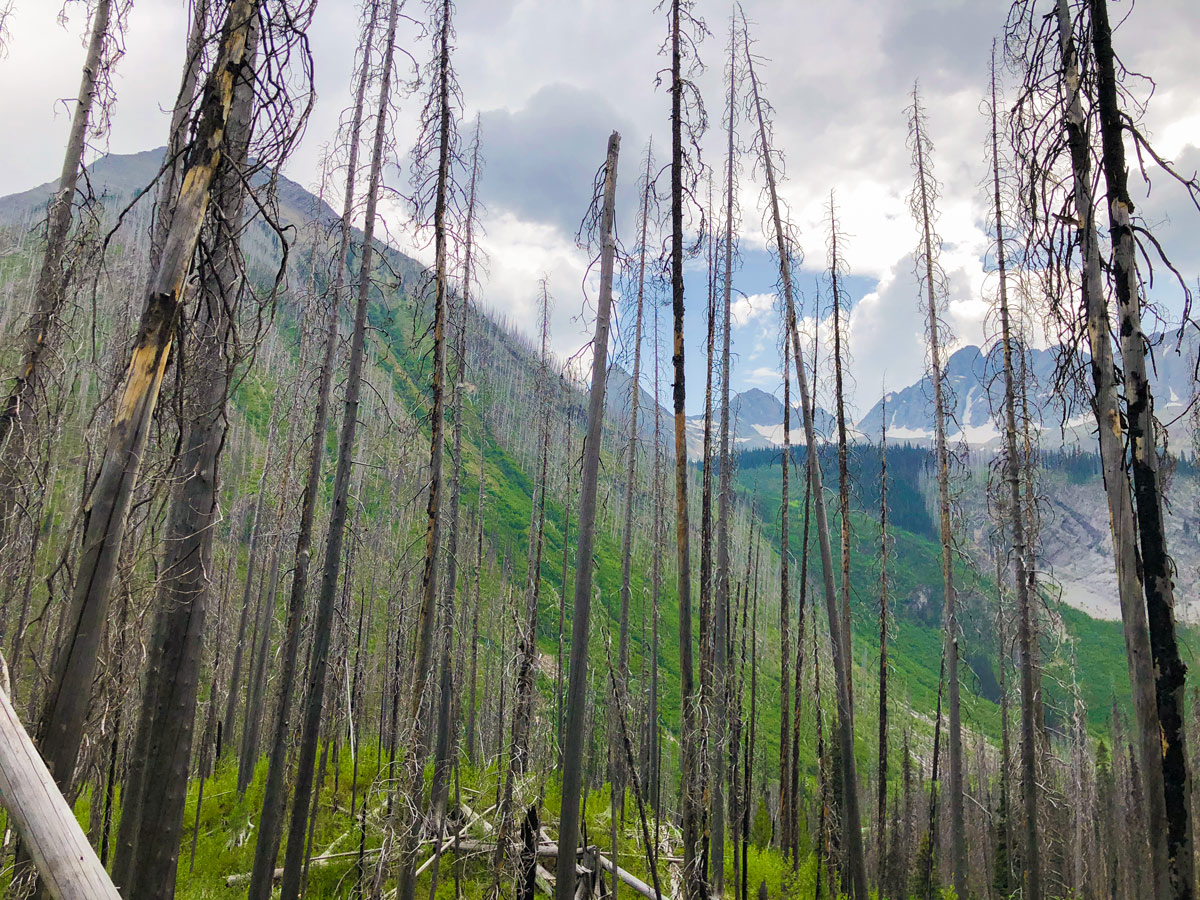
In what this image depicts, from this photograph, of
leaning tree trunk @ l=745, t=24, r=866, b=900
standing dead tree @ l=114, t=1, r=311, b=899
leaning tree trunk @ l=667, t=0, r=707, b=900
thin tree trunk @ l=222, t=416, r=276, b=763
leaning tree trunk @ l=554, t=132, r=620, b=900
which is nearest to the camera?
standing dead tree @ l=114, t=1, r=311, b=899

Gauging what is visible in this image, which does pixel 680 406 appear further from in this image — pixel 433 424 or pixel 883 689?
pixel 883 689

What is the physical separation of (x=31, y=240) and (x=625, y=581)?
14194 mm

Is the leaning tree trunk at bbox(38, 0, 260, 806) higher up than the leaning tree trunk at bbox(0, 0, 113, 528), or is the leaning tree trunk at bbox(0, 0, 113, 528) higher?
the leaning tree trunk at bbox(0, 0, 113, 528)

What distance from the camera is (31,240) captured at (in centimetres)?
791

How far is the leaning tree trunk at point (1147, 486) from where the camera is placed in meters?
4.25

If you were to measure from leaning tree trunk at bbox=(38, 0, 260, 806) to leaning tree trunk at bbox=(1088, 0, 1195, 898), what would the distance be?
6.00 metres

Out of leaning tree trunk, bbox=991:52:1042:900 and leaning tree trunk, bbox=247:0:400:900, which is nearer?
leaning tree trunk, bbox=247:0:400:900

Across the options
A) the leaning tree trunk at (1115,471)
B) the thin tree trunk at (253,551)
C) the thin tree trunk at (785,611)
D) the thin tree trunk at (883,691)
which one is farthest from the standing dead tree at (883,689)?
the thin tree trunk at (253,551)

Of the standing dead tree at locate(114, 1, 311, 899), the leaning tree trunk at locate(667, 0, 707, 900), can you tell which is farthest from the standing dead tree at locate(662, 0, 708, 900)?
the standing dead tree at locate(114, 1, 311, 899)

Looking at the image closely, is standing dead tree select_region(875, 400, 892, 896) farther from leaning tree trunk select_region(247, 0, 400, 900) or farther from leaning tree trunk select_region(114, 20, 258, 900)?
leaning tree trunk select_region(114, 20, 258, 900)

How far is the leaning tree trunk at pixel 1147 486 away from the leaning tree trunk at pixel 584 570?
15.1 ft

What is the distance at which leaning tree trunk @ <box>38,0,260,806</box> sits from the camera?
8.14 ft

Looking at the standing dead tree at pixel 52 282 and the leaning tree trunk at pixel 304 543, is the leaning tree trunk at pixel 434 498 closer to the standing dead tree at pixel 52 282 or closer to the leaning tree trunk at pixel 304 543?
the leaning tree trunk at pixel 304 543

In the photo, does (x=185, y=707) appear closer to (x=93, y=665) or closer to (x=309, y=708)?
(x=93, y=665)
